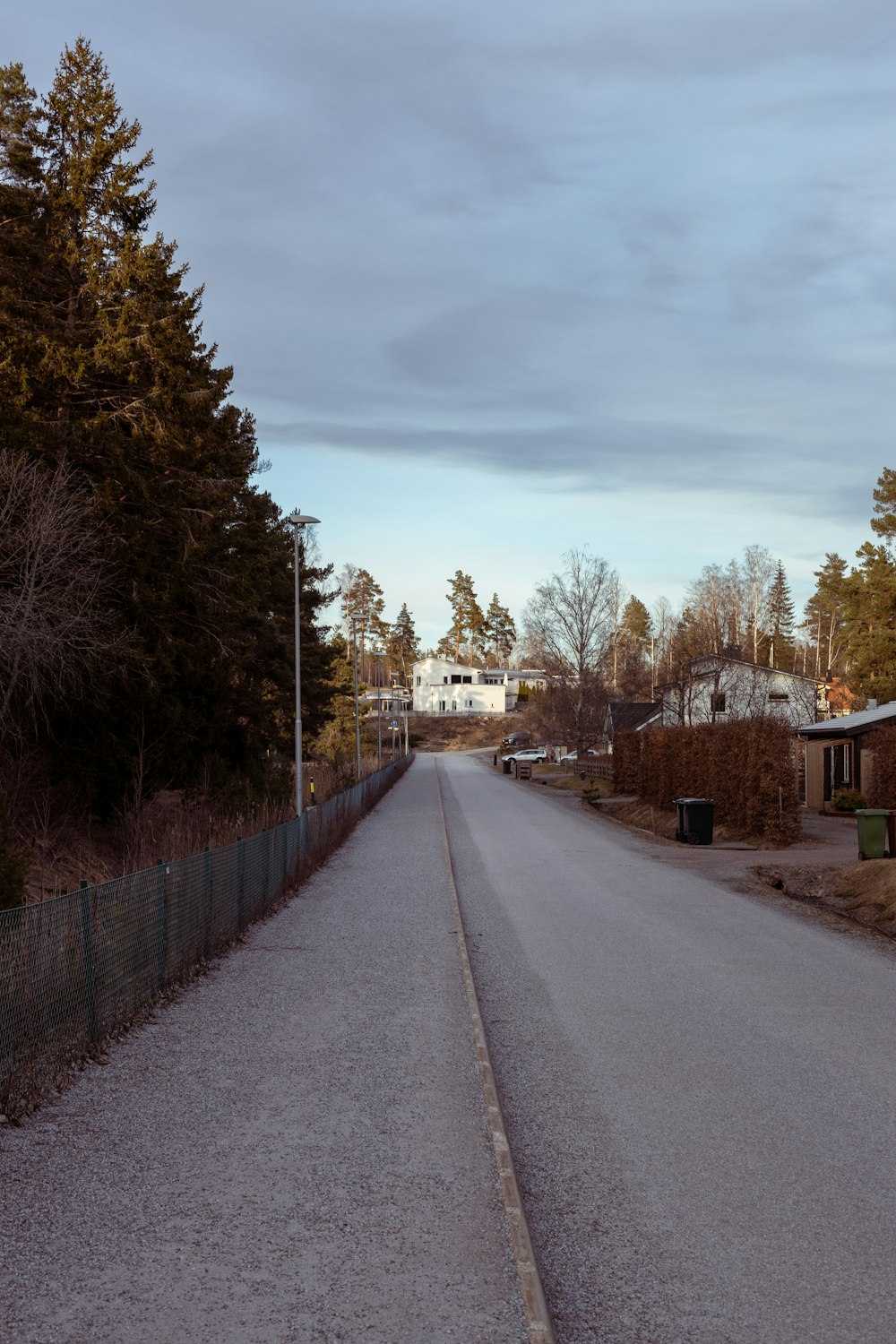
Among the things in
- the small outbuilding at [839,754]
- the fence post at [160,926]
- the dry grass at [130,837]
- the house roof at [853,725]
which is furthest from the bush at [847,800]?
the fence post at [160,926]

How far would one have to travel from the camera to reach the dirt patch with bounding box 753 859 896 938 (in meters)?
15.0

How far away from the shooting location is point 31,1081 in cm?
698

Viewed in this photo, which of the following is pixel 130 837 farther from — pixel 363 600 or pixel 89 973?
pixel 363 600

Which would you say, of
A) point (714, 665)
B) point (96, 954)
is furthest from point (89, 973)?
point (714, 665)

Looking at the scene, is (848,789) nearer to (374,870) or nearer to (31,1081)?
(374,870)

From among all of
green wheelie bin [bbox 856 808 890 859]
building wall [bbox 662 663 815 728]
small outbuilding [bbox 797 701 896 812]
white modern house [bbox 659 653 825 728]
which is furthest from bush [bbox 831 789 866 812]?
building wall [bbox 662 663 815 728]

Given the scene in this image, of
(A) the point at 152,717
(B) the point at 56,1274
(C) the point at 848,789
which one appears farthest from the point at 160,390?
(C) the point at 848,789

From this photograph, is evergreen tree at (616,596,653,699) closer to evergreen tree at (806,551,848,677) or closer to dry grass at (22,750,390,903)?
evergreen tree at (806,551,848,677)

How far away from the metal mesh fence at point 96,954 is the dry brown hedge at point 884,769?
19.4 m

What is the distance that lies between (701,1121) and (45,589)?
1808cm

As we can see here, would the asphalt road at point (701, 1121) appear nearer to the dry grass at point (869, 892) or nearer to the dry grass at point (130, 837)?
the dry grass at point (869, 892)

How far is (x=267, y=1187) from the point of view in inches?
216

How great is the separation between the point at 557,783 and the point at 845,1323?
52.7 metres

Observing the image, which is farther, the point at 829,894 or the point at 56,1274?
the point at 829,894
